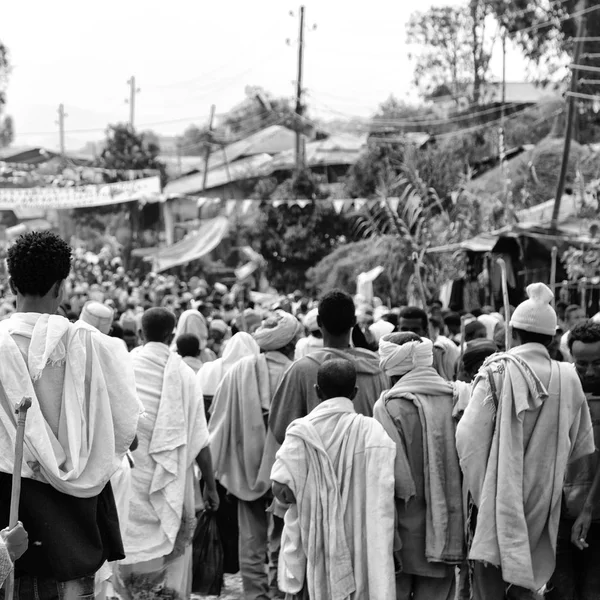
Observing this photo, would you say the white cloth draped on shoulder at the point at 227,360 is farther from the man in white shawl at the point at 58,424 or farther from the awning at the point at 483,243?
the awning at the point at 483,243

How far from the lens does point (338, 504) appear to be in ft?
18.6

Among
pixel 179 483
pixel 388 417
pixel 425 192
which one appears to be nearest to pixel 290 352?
pixel 179 483

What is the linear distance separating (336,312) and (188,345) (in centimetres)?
260

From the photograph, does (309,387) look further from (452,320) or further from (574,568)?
(452,320)

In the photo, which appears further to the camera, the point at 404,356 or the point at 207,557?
the point at 207,557

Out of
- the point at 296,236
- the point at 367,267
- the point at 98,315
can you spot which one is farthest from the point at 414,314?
the point at 296,236

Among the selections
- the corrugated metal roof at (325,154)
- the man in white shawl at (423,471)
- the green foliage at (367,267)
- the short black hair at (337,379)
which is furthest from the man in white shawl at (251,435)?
the corrugated metal roof at (325,154)

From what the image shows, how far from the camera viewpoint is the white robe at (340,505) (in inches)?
222

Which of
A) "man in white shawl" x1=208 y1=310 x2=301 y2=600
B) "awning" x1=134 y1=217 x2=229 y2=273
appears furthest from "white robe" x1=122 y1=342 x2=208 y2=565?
"awning" x1=134 y1=217 x2=229 y2=273

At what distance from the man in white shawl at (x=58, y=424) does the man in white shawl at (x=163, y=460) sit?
263cm

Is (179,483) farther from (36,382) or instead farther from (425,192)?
(425,192)

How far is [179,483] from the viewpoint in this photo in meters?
7.16

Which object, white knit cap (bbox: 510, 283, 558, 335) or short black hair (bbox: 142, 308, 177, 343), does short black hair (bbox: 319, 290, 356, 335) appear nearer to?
short black hair (bbox: 142, 308, 177, 343)

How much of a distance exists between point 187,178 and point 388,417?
176 ft
